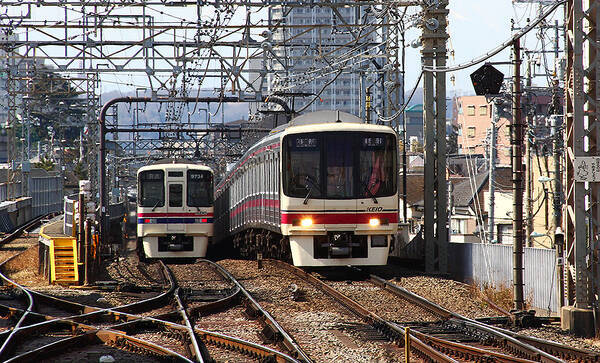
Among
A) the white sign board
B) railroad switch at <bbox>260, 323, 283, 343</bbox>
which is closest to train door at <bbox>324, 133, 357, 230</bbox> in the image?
railroad switch at <bbox>260, 323, 283, 343</bbox>

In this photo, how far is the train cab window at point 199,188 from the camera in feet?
76.4

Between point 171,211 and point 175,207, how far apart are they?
0.15 meters

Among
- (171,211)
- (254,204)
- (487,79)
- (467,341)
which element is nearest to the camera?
(467,341)

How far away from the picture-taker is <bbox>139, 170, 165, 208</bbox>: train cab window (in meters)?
23.0

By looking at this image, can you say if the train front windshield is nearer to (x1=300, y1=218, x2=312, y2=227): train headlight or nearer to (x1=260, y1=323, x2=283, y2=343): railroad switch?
(x1=300, y1=218, x2=312, y2=227): train headlight

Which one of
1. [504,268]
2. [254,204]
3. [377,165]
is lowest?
[504,268]

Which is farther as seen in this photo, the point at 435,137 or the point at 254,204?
the point at 254,204

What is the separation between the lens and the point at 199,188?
23.5 m

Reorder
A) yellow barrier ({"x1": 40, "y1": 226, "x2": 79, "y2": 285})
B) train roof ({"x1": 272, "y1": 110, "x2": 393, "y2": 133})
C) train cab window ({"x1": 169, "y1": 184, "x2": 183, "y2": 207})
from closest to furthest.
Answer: train roof ({"x1": 272, "y1": 110, "x2": 393, "y2": 133}), yellow barrier ({"x1": 40, "y1": 226, "x2": 79, "y2": 285}), train cab window ({"x1": 169, "y1": 184, "x2": 183, "y2": 207})

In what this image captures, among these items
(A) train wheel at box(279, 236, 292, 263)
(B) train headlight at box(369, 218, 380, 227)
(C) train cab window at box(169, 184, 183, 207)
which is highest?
(C) train cab window at box(169, 184, 183, 207)

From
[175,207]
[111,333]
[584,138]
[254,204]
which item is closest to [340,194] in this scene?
[254,204]

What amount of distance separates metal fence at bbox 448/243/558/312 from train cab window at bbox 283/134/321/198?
9.80 ft

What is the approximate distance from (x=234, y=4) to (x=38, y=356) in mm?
10248

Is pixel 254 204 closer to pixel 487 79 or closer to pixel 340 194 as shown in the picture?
pixel 340 194
